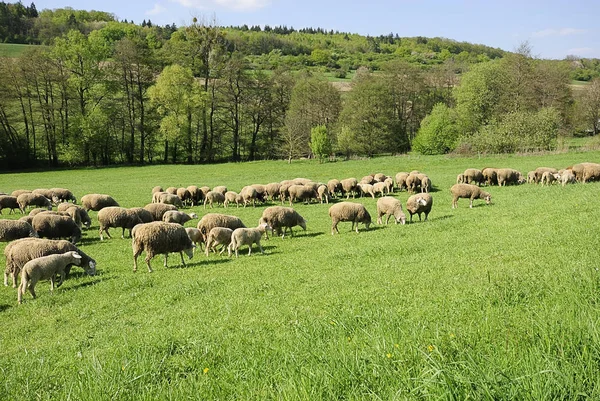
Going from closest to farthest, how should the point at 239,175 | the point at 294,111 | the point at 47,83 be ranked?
the point at 239,175, the point at 47,83, the point at 294,111

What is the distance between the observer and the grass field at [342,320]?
321 cm

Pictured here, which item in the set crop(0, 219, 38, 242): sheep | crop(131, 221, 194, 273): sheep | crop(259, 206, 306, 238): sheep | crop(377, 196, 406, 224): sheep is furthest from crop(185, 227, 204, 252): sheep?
crop(377, 196, 406, 224): sheep

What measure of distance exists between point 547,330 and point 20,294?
12728mm

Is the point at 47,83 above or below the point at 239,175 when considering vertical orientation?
above

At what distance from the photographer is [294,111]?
230ft

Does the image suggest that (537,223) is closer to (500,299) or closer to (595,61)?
(500,299)

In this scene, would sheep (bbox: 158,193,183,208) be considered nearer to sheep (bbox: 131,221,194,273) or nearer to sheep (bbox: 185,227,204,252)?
sheep (bbox: 185,227,204,252)

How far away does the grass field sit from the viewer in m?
3.21

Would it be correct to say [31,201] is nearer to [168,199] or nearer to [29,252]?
[168,199]

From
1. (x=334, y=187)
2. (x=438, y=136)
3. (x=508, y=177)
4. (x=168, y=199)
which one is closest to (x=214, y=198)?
(x=168, y=199)

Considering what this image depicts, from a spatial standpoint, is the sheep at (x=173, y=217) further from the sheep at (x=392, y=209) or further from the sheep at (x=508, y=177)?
the sheep at (x=508, y=177)

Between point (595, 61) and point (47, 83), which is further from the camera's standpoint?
point (595, 61)

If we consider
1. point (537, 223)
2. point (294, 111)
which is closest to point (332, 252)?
point (537, 223)

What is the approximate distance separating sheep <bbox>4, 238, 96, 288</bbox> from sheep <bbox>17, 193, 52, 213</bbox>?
14.8 m
